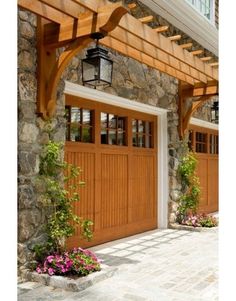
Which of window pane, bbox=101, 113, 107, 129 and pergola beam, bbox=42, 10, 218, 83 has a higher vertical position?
pergola beam, bbox=42, 10, 218, 83

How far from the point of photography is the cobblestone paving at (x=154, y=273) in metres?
3.08

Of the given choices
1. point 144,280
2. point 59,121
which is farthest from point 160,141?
point 144,280

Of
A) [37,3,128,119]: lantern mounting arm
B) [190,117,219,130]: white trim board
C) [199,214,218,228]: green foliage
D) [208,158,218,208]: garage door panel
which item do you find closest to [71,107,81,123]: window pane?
[37,3,128,119]: lantern mounting arm

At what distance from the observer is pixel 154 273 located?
148 inches

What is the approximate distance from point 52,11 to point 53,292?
8.56ft

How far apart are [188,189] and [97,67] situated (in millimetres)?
3935

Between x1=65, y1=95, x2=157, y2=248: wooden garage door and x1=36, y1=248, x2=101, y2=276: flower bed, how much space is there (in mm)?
966

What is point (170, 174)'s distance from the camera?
6465 mm

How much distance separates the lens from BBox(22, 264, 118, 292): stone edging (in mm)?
3180

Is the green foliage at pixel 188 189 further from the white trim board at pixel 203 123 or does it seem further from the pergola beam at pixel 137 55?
the pergola beam at pixel 137 55

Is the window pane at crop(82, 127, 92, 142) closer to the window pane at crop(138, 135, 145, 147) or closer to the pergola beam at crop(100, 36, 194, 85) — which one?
the pergola beam at crop(100, 36, 194, 85)

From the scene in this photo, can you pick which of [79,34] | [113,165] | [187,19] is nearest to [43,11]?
[79,34]

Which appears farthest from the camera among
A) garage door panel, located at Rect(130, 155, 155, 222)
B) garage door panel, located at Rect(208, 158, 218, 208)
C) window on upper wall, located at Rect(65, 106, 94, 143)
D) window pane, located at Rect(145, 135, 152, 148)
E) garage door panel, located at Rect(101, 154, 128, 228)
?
garage door panel, located at Rect(208, 158, 218, 208)

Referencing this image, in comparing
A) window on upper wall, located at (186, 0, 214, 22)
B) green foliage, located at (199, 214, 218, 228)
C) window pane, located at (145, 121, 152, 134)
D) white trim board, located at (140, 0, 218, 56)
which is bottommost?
green foliage, located at (199, 214, 218, 228)
